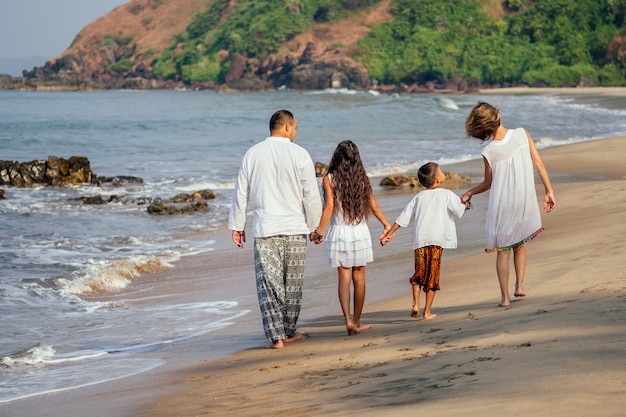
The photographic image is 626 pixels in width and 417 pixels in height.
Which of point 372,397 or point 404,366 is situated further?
point 404,366

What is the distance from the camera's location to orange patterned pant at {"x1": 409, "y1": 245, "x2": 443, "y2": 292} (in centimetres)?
679

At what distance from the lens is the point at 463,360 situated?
15.8 ft

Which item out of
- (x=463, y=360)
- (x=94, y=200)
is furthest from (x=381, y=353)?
(x=94, y=200)

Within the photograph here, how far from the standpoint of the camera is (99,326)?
816 cm

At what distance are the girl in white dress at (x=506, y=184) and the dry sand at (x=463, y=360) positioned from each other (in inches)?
17.8

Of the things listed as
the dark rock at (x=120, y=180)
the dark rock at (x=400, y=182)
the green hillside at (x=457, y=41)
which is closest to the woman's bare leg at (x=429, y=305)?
the dark rock at (x=400, y=182)

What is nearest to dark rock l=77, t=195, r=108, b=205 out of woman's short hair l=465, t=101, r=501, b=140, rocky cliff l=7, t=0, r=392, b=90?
woman's short hair l=465, t=101, r=501, b=140

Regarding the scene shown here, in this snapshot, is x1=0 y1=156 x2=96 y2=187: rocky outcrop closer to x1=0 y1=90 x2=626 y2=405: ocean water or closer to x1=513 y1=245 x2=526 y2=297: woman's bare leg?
x1=0 y1=90 x2=626 y2=405: ocean water

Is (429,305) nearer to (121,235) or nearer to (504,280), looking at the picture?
(504,280)

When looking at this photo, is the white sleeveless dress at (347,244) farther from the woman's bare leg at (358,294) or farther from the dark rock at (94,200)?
the dark rock at (94,200)

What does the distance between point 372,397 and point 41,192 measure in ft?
56.3

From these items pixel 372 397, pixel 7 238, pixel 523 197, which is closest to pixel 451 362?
pixel 372 397

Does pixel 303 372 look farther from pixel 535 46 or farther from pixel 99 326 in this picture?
pixel 535 46

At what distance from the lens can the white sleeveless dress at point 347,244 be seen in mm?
6668
